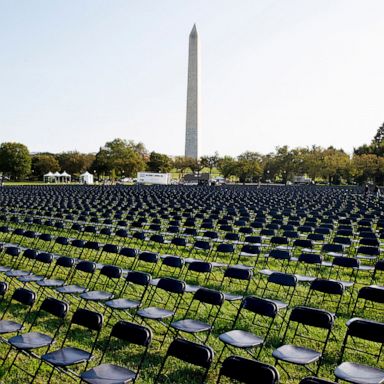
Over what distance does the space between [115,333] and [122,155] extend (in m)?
70.0

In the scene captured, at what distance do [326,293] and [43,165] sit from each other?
3146 inches

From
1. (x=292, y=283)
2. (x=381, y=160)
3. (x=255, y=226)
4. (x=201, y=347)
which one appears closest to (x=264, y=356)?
(x=292, y=283)

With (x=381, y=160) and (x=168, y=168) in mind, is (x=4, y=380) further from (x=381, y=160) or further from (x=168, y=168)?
(x=168, y=168)

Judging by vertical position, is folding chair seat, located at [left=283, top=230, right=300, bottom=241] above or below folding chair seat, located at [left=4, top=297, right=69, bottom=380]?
above

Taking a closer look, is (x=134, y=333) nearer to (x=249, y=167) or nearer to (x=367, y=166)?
(x=367, y=166)

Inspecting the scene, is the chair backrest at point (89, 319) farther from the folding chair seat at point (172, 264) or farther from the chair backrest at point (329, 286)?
the folding chair seat at point (172, 264)

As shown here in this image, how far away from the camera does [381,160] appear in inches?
2472

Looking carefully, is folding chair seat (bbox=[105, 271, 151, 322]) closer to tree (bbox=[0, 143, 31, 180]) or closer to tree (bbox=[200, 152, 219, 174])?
tree (bbox=[0, 143, 31, 180])

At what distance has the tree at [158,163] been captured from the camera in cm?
8225

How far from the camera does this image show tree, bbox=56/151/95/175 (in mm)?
82812

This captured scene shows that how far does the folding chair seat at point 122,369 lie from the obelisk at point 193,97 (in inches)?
2614

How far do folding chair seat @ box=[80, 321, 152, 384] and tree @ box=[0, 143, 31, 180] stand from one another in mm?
74178

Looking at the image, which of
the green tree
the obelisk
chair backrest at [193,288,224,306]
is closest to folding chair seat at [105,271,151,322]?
chair backrest at [193,288,224,306]

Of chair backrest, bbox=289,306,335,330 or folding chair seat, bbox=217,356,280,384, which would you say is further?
chair backrest, bbox=289,306,335,330
